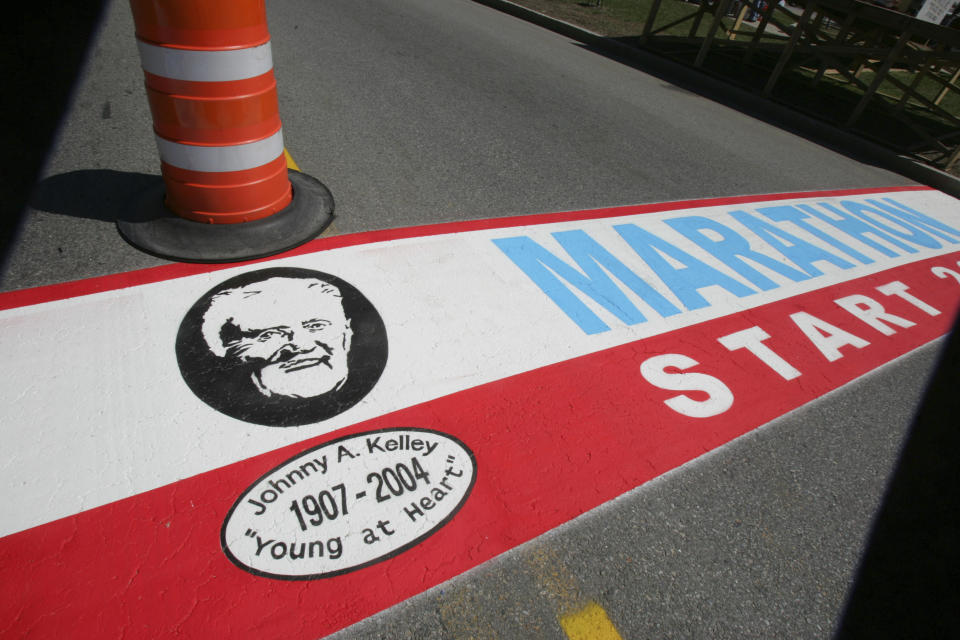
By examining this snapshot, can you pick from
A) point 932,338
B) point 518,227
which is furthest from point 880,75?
point 518,227

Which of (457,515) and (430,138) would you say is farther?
(430,138)

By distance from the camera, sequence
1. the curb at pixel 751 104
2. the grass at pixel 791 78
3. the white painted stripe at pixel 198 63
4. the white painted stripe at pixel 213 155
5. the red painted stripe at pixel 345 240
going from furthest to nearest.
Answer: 1. the grass at pixel 791 78
2. the curb at pixel 751 104
3. the white painted stripe at pixel 213 155
4. the red painted stripe at pixel 345 240
5. the white painted stripe at pixel 198 63

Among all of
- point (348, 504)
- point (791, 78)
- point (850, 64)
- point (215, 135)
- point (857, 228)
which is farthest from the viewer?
point (850, 64)

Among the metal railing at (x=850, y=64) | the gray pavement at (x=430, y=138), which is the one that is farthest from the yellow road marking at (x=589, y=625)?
the metal railing at (x=850, y=64)

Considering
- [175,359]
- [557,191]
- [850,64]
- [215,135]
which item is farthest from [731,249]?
Answer: [850,64]

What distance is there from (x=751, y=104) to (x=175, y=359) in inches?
389

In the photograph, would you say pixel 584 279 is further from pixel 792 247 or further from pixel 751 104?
pixel 751 104

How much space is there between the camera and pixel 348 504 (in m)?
2.18

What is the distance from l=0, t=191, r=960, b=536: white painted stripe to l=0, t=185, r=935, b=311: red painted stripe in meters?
0.07

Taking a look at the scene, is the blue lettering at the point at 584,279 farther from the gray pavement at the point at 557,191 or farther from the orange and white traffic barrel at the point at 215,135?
the orange and white traffic barrel at the point at 215,135

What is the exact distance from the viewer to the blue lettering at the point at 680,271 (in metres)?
3.89

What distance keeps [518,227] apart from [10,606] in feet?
11.6

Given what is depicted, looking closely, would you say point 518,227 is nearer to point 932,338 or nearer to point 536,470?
point 536,470

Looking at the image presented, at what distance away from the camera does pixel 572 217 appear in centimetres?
455
